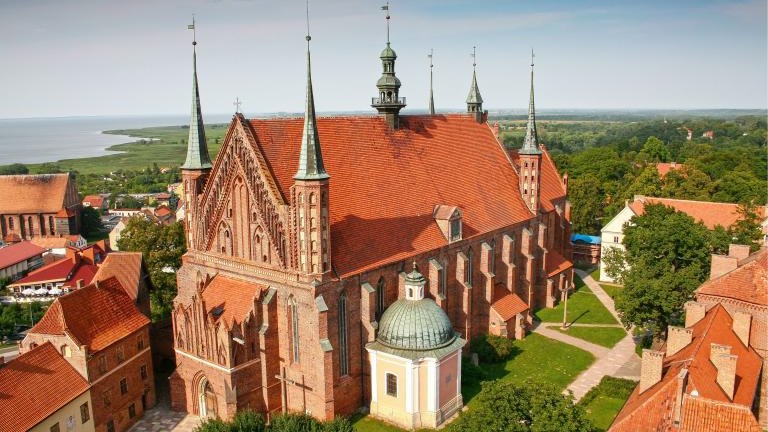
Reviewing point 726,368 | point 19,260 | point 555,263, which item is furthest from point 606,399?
point 19,260

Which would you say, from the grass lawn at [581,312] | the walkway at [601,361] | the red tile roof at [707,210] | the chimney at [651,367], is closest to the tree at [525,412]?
the chimney at [651,367]

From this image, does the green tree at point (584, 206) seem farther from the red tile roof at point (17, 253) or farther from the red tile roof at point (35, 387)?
the red tile roof at point (17, 253)

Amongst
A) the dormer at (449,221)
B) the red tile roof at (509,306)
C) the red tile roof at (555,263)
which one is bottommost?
the red tile roof at (509,306)

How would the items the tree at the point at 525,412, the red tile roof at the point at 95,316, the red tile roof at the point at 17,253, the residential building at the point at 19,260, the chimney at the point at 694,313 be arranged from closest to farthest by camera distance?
1. the tree at the point at 525,412
2. the red tile roof at the point at 95,316
3. the chimney at the point at 694,313
4. the residential building at the point at 19,260
5. the red tile roof at the point at 17,253

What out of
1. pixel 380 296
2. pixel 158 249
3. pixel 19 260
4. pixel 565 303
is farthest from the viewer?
pixel 19 260

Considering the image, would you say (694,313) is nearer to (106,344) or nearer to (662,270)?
(662,270)

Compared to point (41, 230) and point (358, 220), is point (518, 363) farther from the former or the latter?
point (41, 230)
